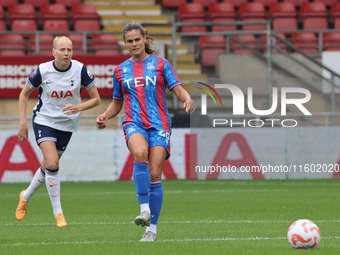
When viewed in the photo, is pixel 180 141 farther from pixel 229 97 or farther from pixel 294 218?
pixel 294 218

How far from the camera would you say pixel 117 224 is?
249 inches

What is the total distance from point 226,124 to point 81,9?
6.90 m

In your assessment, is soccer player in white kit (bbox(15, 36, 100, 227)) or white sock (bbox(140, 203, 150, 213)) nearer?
white sock (bbox(140, 203, 150, 213))

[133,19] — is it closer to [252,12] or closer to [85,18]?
[85,18]

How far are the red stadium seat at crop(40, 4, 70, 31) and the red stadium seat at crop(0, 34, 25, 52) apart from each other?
0.97m

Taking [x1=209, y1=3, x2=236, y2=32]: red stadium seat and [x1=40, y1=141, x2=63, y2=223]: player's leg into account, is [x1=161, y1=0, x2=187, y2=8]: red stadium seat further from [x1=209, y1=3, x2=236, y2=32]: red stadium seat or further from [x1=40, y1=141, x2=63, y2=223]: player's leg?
[x1=40, y1=141, x2=63, y2=223]: player's leg

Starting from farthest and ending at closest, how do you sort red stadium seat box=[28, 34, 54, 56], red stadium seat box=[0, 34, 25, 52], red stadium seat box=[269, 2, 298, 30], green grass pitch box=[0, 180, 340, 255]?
1. red stadium seat box=[269, 2, 298, 30]
2. red stadium seat box=[28, 34, 54, 56]
3. red stadium seat box=[0, 34, 25, 52]
4. green grass pitch box=[0, 180, 340, 255]

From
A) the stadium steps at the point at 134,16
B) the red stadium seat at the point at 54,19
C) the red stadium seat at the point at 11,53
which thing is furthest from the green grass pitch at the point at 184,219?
the stadium steps at the point at 134,16

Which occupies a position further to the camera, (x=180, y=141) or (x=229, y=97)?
(x=229, y=97)

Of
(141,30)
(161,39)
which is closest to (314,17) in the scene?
(161,39)

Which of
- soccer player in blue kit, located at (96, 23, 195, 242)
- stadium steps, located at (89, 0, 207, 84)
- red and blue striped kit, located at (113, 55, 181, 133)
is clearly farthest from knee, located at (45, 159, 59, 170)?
stadium steps, located at (89, 0, 207, 84)

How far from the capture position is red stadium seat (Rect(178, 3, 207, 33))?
17.5 metres

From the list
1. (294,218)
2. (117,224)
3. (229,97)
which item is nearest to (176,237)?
(117,224)

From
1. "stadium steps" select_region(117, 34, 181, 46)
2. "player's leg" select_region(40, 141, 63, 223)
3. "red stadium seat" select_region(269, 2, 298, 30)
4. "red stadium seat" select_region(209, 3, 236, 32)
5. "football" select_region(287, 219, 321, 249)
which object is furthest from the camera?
"red stadium seat" select_region(269, 2, 298, 30)
